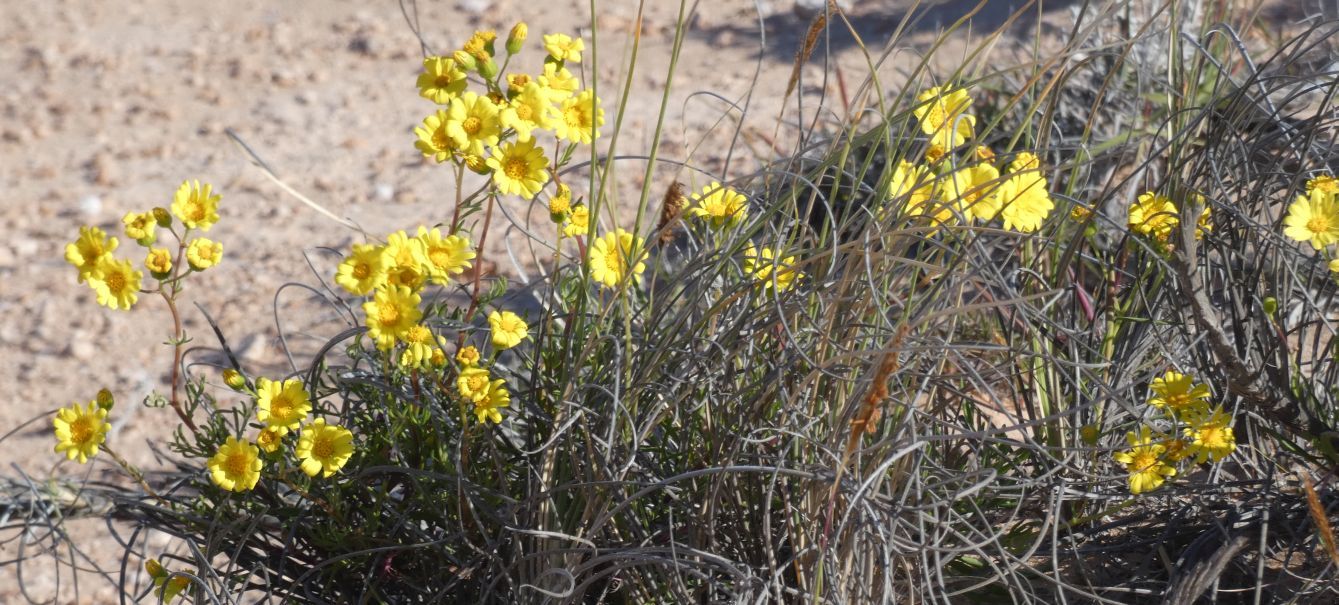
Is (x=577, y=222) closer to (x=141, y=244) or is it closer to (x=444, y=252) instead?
(x=444, y=252)

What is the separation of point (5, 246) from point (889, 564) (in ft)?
9.47

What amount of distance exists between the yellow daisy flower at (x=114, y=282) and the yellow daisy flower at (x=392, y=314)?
0.26 metres

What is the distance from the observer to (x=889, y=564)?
1.14m

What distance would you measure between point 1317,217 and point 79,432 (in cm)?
135

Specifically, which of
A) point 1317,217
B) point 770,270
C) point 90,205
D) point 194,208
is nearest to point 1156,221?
point 1317,217

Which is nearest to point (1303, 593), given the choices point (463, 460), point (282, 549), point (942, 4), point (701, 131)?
point (463, 460)

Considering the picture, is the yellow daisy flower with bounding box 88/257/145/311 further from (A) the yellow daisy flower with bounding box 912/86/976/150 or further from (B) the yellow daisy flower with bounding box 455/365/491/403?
(A) the yellow daisy flower with bounding box 912/86/976/150

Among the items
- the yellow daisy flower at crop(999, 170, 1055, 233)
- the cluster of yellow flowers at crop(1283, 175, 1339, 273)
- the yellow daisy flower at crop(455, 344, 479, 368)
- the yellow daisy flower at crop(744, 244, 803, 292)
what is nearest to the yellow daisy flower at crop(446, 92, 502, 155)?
the yellow daisy flower at crop(455, 344, 479, 368)

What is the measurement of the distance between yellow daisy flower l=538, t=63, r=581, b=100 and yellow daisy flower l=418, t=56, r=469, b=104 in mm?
82

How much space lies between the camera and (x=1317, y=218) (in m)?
1.32

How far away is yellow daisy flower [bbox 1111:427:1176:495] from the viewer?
126 centimetres

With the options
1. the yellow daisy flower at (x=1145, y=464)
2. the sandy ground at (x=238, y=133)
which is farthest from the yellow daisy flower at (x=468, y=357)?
the sandy ground at (x=238, y=133)

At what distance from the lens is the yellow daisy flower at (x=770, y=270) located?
49.6 inches

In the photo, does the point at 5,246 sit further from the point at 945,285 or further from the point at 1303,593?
the point at 1303,593
